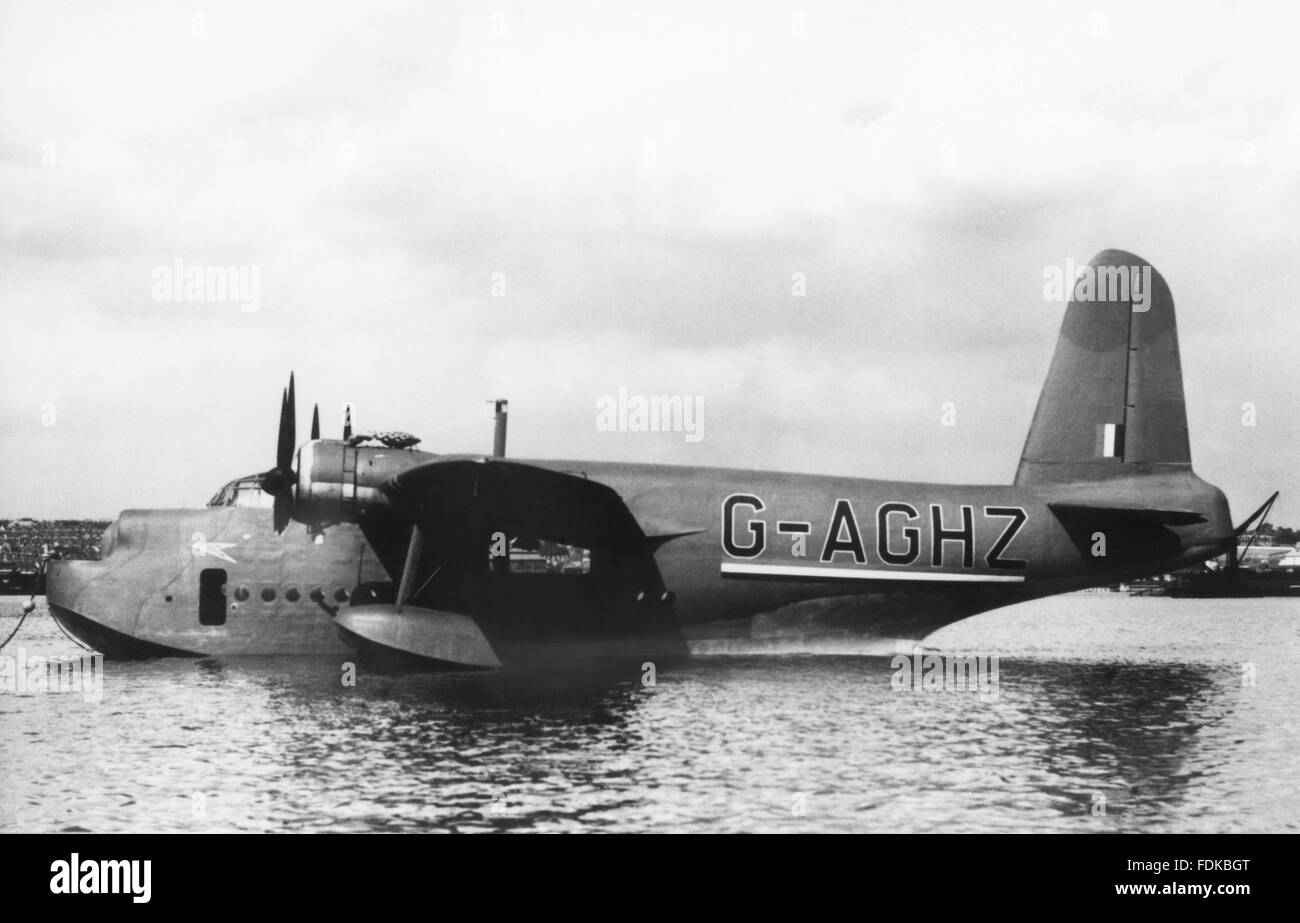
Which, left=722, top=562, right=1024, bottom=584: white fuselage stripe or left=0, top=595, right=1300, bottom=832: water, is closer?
left=0, top=595, right=1300, bottom=832: water

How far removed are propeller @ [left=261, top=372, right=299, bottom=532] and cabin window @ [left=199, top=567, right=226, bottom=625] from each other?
1.74 meters

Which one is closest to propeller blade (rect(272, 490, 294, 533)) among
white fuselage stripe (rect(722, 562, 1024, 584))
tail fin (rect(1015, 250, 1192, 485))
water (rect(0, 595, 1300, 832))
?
water (rect(0, 595, 1300, 832))

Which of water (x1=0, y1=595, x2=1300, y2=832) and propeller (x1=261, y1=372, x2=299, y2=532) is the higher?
propeller (x1=261, y1=372, x2=299, y2=532)

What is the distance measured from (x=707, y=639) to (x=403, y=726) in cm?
665

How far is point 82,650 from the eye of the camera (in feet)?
79.0

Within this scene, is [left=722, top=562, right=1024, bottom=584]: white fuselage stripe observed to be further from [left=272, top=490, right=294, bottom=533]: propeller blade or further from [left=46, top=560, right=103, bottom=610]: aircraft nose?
[left=46, top=560, right=103, bottom=610]: aircraft nose

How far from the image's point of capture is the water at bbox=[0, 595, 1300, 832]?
387 inches

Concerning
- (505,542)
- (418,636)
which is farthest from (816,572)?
(418,636)

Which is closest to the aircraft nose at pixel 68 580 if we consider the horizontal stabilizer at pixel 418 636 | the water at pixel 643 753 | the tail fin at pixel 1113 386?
the water at pixel 643 753

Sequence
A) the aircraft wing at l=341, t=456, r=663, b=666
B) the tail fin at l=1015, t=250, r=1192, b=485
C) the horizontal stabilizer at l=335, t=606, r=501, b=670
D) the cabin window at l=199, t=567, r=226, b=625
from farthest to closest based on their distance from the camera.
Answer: the tail fin at l=1015, t=250, r=1192, b=485, the cabin window at l=199, t=567, r=226, b=625, the aircraft wing at l=341, t=456, r=663, b=666, the horizontal stabilizer at l=335, t=606, r=501, b=670

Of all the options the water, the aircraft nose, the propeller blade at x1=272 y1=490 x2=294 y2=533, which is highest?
the propeller blade at x1=272 y1=490 x2=294 y2=533

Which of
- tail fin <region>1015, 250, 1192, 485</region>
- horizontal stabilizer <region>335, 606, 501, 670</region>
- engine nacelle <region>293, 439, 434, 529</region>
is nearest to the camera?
horizontal stabilizer <region>335, 606, 501, 670</region>

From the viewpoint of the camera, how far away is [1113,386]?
19391mm

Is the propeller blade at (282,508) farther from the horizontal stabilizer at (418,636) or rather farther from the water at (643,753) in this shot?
the water at (643,753)
